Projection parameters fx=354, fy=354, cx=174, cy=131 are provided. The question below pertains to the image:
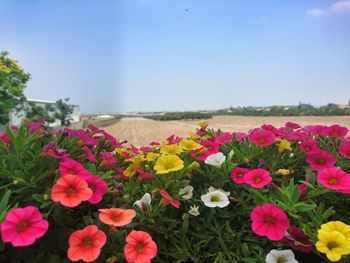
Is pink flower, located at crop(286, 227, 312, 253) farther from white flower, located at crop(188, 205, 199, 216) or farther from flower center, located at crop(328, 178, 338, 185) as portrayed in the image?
white flower, located at crop(188, 205, 199, 216)

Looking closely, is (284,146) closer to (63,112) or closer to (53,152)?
(53,152)

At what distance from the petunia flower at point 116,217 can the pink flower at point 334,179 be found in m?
0.78

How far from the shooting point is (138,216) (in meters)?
1.39

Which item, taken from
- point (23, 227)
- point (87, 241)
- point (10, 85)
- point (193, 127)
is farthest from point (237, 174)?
point (10, 85)

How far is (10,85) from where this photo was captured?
1767 centimetres

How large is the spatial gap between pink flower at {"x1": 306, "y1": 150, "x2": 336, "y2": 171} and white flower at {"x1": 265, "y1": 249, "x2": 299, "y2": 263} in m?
0.49

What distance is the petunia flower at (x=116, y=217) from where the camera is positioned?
1.22m

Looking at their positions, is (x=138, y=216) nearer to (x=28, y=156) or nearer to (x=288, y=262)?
(x=28, y=156)

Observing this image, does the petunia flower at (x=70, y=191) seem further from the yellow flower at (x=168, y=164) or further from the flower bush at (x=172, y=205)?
the yellow flower at (x=168, y=164)

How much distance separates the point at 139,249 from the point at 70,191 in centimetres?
31

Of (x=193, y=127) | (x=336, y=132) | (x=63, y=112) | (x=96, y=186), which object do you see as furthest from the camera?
(x=63, y=112)

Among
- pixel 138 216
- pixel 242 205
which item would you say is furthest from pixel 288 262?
pixel 138 216

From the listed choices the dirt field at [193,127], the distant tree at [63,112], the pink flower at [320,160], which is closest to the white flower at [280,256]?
the pink flower at [320,160]

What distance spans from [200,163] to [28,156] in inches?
31.3
